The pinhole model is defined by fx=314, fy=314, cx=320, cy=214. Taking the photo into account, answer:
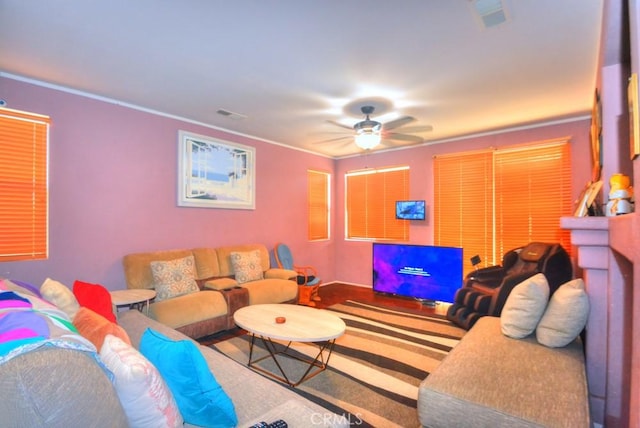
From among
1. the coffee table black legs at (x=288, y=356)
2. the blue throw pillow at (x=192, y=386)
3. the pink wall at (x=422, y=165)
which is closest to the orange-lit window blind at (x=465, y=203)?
the pink wall at (x=422, y=165)

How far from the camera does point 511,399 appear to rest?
1.51 m

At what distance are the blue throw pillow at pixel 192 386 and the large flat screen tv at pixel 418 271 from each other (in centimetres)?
407

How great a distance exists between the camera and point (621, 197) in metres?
1.54

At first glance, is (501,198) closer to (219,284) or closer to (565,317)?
(565,317)

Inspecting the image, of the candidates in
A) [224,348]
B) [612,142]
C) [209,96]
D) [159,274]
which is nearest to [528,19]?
[612,142]

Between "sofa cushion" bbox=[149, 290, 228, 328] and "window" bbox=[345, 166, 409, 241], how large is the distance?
3.25m

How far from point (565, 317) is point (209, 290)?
134 inches

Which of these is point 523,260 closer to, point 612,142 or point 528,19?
point 612,142

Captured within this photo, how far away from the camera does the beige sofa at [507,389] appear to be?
1425 millimetres

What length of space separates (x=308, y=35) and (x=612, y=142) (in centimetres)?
204

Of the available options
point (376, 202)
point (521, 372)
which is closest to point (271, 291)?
point (376, 202)

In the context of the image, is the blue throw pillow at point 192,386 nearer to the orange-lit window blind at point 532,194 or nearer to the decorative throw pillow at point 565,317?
the decorative throw pillow at point 565,317

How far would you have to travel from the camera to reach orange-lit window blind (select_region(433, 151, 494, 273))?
470 cm

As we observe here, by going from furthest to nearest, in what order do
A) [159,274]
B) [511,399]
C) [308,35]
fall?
[159,274], [308,35], [511,399]
